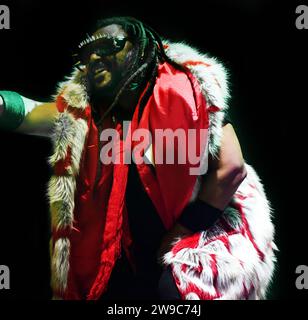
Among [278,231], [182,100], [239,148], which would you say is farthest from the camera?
[278,231]

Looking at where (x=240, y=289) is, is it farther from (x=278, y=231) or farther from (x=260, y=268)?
(x=278, y=231)

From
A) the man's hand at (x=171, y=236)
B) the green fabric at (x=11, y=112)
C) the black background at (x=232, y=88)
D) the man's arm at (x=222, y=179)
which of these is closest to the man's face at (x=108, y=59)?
the black background at (x=232, y=88)

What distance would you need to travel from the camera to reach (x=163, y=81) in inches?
73.7

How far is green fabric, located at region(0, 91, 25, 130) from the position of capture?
75.9 inches

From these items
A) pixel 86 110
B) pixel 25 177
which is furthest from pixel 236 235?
pixel 25 177

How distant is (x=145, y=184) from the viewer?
1868 millimetres

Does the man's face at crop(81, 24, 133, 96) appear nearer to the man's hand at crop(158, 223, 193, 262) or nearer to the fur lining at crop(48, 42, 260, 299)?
the fur lining at crop(48, 42, 260, 299)

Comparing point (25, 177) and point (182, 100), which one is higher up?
point (182, 100)

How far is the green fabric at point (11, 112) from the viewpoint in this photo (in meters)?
1.93

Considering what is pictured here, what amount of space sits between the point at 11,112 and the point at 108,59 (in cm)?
39

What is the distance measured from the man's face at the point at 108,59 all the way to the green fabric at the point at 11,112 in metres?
0.26

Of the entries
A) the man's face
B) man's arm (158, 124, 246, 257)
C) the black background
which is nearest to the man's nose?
the man's face

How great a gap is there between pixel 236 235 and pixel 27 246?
2.63 feet

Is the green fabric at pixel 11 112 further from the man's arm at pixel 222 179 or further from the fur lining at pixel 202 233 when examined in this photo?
the man's arm at pixel 222 179
